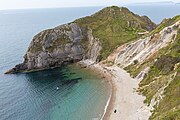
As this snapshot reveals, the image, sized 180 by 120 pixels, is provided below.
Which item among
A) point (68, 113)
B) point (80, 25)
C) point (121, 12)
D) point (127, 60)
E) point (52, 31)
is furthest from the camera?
point (121, 12)

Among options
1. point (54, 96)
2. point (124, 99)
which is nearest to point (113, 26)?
point (54, 96)

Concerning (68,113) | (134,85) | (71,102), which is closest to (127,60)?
(134,85)

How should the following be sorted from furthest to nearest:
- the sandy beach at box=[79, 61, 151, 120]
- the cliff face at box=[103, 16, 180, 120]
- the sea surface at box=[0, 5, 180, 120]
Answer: the sea surface at box=[0, 5, 180, 120] < the sandy beach at box=[79, 61, 151, 120] < the cliff face at box=[103, 16, 180, 120]

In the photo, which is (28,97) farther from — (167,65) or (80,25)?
(80,25)

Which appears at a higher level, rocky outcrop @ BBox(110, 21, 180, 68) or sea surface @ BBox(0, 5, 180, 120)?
rocky outcrop @ BBox(110, 21, 180, 68)

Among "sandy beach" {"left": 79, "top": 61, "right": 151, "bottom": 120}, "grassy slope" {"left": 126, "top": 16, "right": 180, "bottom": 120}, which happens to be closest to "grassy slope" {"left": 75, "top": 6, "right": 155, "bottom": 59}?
"sandy beach" {"left": 79, "top": 61, "right": 151, "bottom": 120}

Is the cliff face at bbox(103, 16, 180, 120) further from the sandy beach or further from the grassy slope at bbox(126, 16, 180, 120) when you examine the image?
the sandy beach
